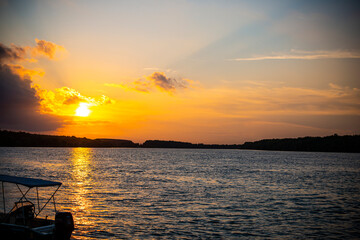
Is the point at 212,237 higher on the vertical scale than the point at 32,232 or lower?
lower

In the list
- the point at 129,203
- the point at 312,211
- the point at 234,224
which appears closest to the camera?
the point at 234,224

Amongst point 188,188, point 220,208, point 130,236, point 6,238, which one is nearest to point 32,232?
point 6,238

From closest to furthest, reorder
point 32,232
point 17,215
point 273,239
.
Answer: point 32,232, point 17,215, point 273,239

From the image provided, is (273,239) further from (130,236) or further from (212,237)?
(130,236)

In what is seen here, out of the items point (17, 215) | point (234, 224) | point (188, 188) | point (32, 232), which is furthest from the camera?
point (188, 188)

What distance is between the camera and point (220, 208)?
32594mm

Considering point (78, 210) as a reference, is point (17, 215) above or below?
above

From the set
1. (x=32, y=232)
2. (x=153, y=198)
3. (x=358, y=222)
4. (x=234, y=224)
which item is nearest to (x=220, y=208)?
(x=234, y=224)

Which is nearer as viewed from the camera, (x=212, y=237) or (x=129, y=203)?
(x=212, y=237)

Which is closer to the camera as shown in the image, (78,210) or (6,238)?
(6,238)

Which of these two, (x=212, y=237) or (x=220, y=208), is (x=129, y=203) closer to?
(x=220, y=208)

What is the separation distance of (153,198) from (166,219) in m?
11.1

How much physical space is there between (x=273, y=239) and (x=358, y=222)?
11.0 metres

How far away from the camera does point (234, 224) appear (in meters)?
26.0
